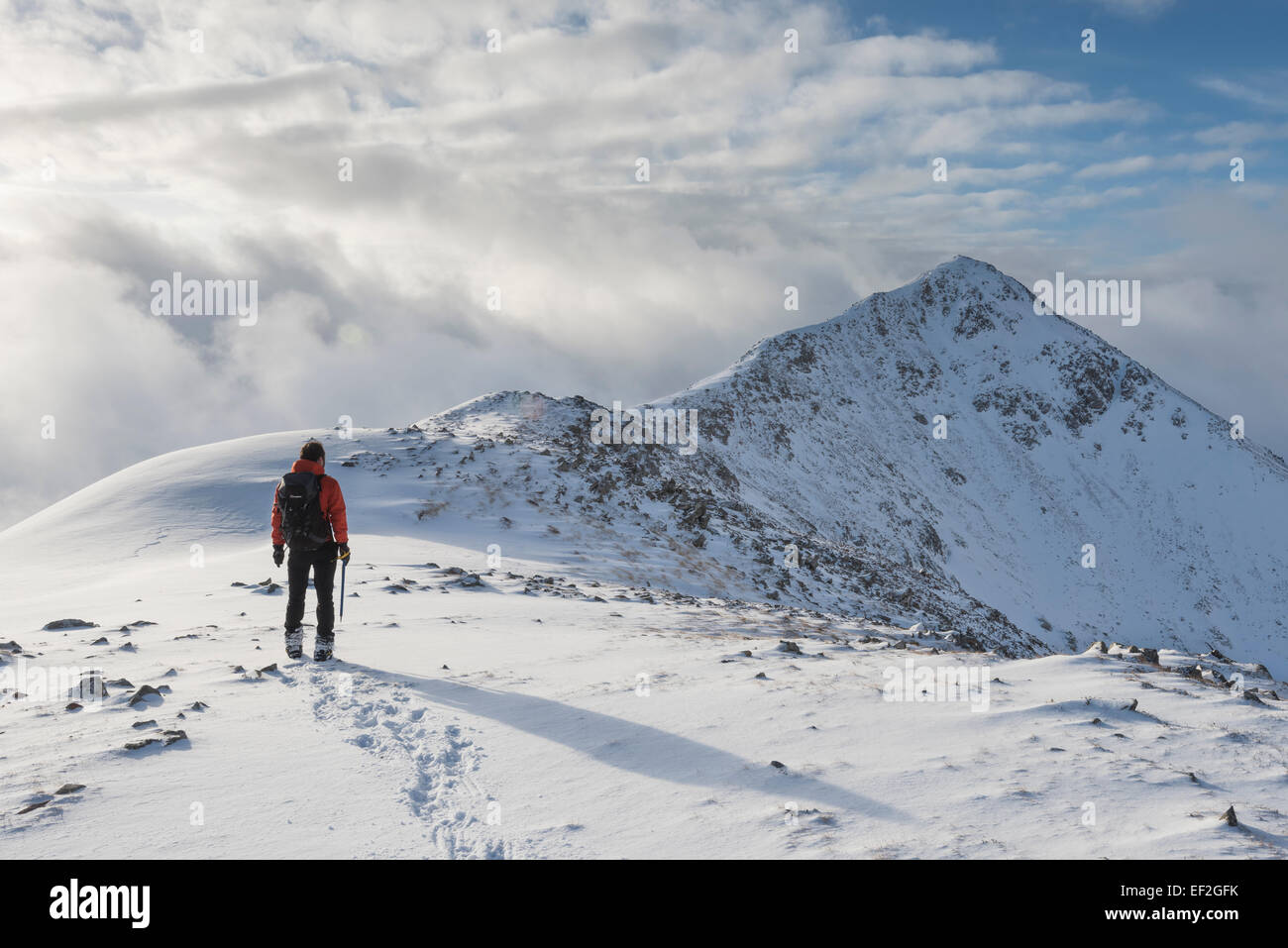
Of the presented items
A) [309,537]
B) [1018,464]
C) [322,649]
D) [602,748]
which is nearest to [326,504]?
[309,537]

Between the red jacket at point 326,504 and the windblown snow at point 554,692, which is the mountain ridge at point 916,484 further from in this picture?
the red jacket at point 326,504

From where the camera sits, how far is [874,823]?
4.95 m

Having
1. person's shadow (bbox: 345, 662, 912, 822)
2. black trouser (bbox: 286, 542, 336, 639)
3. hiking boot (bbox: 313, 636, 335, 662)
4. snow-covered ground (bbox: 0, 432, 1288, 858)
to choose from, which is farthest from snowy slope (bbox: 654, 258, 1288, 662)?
person's shadow (bbox: 345, 662, 912, 822)

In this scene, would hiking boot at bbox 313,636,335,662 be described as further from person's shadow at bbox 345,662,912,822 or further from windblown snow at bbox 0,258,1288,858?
person's shadow at bbox 345,662,912,822

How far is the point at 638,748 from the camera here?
6598 mm

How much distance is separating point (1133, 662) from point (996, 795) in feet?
17.7

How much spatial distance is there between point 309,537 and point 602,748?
552cm

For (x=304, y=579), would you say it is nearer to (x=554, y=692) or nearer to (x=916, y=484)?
(x=554, y=692)

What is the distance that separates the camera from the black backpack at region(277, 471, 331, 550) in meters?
9.80

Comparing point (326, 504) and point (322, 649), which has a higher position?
point (326, 504)

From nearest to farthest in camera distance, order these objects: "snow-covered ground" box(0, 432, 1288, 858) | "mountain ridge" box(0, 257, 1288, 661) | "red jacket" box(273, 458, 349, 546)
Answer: "snow-covered ground" box(0, 432, 1288, 858)
"red jacket" box(273, 458, 349, 546)
"mountain ridge" box(0, 257, 1288, 661)

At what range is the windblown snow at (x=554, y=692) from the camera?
194 inches
